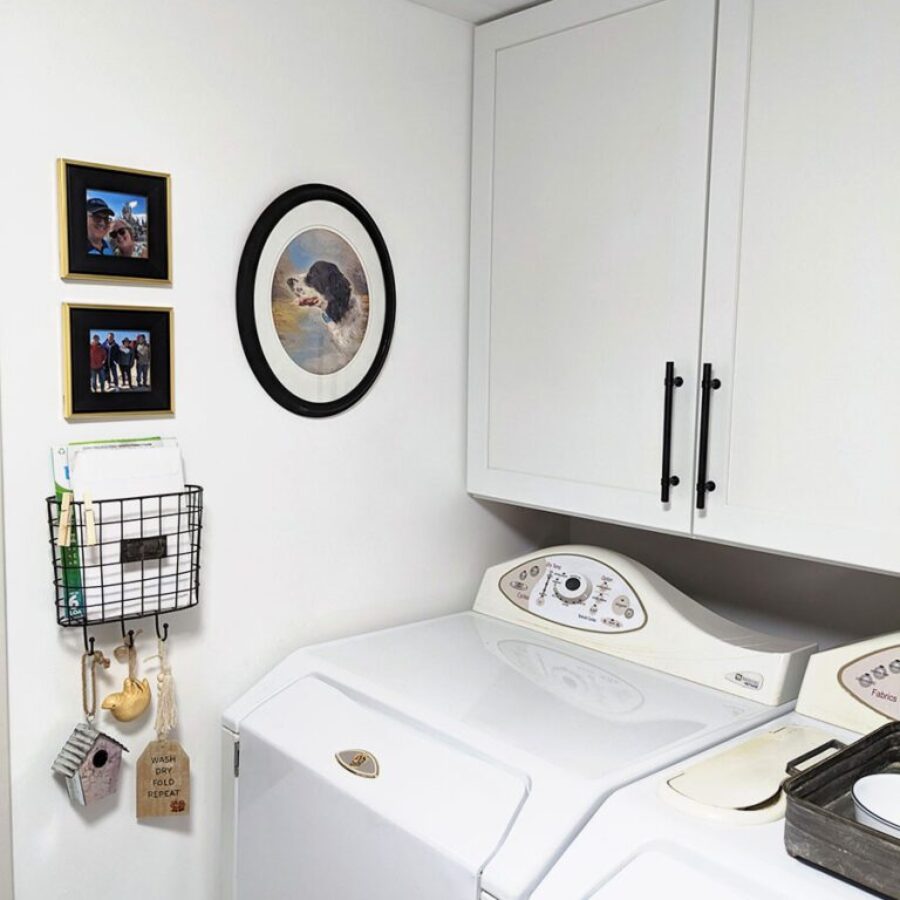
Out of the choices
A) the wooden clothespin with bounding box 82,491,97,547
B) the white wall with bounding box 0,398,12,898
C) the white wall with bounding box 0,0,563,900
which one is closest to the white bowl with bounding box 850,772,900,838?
the white wall with bounding box 0,0,563,900

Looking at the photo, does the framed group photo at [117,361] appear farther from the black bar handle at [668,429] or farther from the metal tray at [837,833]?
the metal tray at [837,833]

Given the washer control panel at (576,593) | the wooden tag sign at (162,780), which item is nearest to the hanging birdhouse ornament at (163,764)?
the wooden tag sign at (162,780)

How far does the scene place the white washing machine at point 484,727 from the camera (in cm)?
125

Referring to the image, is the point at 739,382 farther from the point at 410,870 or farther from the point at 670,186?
the point at 410,870

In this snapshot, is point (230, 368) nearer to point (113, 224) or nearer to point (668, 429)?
point (113, 224)

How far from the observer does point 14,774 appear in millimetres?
1486

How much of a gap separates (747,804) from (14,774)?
1082mm

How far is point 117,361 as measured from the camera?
5.00 ft

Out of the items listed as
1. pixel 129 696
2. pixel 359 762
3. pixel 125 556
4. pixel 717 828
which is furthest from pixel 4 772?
pixel 717 828

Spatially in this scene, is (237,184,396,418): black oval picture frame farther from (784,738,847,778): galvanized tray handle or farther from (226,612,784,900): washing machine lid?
(784,738,847,778): galvanized tray handle

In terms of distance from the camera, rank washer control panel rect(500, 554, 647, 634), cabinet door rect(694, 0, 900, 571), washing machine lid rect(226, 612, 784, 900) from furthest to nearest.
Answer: washer control panel rect(500, 554, 647, 634) < cabinet door rect(694, 0, 900, 571) < washing machine lid rect(226, 612, 784, 900)

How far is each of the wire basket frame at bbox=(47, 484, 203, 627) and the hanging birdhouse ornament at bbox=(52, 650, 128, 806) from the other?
0.34 ft

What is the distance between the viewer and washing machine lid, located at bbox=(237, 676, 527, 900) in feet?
4.09

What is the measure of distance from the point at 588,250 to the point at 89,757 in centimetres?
119
